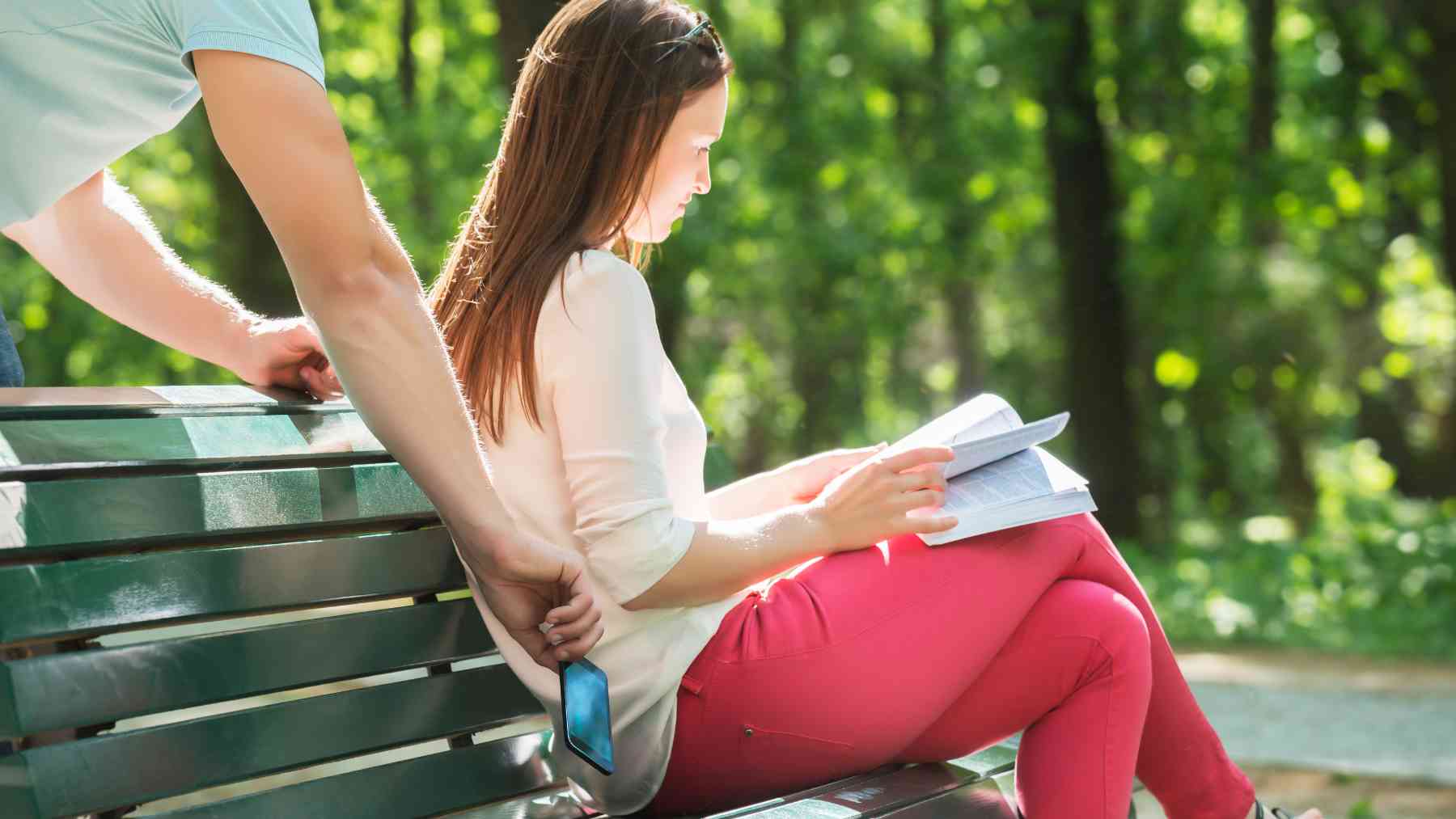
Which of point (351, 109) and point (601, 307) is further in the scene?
point (351, 109)

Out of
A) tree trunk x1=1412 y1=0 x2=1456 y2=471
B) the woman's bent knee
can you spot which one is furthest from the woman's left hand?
tree trunk x1=1412 y1=0 x2=1456 y2=471

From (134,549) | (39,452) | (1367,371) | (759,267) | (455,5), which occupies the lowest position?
(1367,371)

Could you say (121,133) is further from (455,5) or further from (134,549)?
(455,5)

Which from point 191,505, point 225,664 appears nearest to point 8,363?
point 191,505

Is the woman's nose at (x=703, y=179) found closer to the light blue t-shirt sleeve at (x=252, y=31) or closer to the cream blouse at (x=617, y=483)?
the cream blouse at (x=617, y=483)

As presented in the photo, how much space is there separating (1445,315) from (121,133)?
53.2ft

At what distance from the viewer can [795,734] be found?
7.26ft

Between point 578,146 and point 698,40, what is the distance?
248 millimetres

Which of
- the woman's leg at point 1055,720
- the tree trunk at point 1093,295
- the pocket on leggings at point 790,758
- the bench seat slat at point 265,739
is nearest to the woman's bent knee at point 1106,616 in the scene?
the woman's leg at point 1055,720

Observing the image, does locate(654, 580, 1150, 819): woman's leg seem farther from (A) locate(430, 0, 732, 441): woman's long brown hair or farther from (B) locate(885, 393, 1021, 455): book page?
(A) locate(430, 0, 732, 441): woman's long brown hair

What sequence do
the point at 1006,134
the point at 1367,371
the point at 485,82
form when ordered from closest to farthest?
the point at 1006,134 → the point at 485,82 → the point at 1367,371

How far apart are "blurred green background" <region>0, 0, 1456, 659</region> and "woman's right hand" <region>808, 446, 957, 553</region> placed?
21.9 feet

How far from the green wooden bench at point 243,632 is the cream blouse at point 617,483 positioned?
176 mm

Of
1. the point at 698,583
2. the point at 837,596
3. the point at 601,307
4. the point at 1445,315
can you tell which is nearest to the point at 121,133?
the point at 601,307
